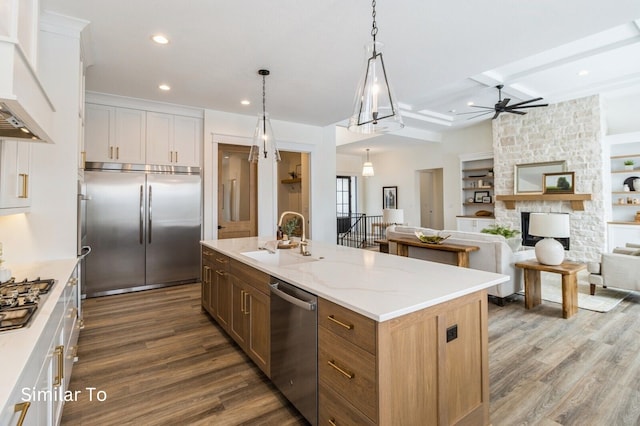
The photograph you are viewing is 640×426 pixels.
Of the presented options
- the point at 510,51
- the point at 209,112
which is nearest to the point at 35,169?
the point at 209,112

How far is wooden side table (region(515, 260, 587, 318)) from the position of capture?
3.49 m

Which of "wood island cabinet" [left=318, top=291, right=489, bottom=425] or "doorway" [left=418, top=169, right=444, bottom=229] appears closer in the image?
"wood island cabinet" [left=318, top=291, right=489, bottom=425]

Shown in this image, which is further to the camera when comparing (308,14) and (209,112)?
(209,112)

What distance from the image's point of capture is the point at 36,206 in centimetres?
258

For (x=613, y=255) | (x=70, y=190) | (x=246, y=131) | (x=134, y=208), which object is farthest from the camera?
(x=246, y=131)

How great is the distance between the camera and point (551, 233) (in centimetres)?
372

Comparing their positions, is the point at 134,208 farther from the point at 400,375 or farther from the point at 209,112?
the point at 400,375

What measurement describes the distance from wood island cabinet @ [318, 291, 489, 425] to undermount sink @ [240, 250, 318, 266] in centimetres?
112

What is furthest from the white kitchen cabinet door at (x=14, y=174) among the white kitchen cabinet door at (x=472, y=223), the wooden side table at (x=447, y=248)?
the white kitchen cabinet door at (x=472, y=223)

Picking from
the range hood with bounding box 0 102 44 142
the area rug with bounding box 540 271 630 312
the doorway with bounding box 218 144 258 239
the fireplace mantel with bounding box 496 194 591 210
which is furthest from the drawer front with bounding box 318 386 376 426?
the fireplace mantel with bounding box 496 194 591 210

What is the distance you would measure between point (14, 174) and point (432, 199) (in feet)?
35.2

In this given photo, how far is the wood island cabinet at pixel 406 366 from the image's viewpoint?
1331 mm

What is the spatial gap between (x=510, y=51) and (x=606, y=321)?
3097 millimetres

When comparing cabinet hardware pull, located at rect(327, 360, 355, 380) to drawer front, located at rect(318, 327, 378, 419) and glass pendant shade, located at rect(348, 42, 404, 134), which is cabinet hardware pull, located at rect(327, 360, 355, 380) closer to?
drawer front, located at rect(318, 327, 378, 419)
